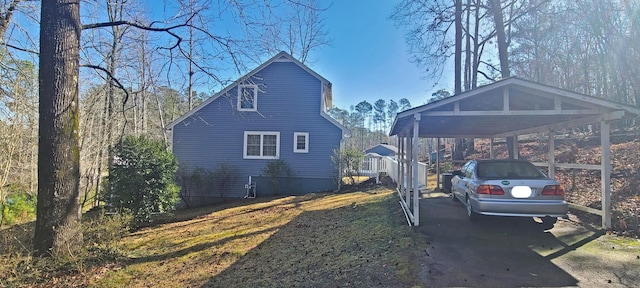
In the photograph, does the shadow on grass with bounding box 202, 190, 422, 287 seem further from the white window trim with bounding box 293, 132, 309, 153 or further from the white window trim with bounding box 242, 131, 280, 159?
the white window trim with bounding box 242, 131, 280, 159

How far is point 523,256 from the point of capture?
16.5 ft

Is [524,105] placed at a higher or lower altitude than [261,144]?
higher

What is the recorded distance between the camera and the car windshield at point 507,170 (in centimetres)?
651

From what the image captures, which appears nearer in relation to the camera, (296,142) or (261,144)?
(296,142)

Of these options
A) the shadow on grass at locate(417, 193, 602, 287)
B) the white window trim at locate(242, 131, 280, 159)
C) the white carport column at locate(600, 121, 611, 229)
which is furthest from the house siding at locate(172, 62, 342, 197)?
the white carport column at locate(600, 121, 611, 229)

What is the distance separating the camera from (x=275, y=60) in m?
16.2

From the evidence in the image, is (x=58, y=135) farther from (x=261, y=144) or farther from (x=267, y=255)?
(x=261, y=144)

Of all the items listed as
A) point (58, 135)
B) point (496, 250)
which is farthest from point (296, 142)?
point (496, 250)

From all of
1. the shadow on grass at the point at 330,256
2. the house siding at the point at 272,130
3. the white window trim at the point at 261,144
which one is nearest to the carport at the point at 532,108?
the shadow on grass at the point at 330,256

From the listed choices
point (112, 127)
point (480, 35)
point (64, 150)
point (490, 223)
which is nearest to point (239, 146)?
point (112, 127)

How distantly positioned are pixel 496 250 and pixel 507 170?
2.20 metres

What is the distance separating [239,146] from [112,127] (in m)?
6.49

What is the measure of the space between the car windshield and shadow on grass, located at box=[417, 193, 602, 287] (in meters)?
1.13

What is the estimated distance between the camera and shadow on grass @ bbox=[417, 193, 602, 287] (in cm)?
420
